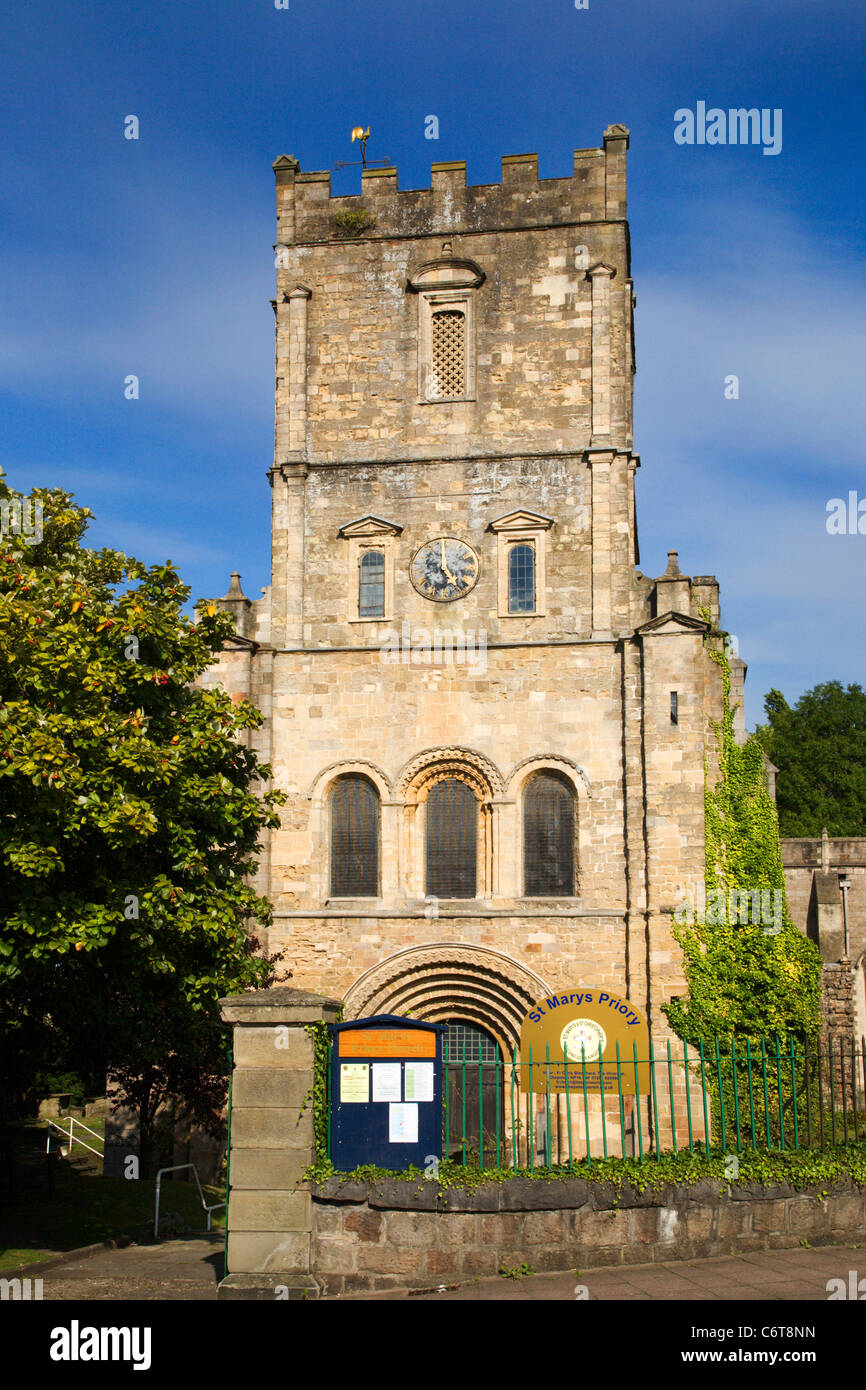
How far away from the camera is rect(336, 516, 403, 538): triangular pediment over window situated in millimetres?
24000

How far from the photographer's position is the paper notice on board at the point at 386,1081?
1152cm

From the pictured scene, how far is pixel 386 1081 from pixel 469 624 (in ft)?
42.4

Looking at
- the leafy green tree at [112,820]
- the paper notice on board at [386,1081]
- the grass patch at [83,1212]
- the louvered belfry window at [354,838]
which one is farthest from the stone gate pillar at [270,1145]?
the louvered belfry window at [354,838]

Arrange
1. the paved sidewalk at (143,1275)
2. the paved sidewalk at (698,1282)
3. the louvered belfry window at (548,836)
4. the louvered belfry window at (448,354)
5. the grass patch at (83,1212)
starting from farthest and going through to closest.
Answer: the louvered belfry window at (448,354)
the louvered belfry window at (548,836)
the grass patch at (83,1212)
the paved sidewalk at (143,1275)
the paved sidewalk at (698,1282)

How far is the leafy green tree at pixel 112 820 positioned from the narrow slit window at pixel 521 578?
6.22 meters

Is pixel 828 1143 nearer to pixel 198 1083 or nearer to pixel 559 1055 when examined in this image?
pixel 559 1055

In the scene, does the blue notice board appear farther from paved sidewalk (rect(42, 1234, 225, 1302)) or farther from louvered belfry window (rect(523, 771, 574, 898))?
louvered belfry window (rect(523, 771, 574, 898))

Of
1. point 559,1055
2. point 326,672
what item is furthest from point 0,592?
point 559,1055

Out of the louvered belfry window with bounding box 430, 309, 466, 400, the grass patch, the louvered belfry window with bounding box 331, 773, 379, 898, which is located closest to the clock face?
the louvered belfry window with bounding box 430, 309, 466, 400

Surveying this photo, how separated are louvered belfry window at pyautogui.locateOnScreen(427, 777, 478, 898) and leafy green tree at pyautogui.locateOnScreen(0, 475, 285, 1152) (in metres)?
4.07

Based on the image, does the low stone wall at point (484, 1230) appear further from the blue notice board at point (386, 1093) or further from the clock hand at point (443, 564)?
the clock hand at point (443, 564)

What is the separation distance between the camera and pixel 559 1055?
21.0 meters

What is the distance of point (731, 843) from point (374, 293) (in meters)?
12.5

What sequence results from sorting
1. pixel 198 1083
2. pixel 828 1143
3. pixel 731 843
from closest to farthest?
pixel 828 1143 < pixel 198 1083 < pixel 731 843
